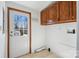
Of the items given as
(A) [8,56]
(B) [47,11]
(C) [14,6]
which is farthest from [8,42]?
(B) [47,11]

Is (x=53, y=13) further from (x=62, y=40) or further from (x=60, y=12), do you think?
(x=62, y=40)

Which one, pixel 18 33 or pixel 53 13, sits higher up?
pixel 53 13

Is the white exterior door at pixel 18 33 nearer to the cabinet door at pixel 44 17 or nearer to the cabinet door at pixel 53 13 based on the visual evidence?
the cabinet door at pixel 44 17

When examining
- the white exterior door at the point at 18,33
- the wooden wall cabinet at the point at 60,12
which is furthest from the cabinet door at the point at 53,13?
the white exterior door at the point at 18,33

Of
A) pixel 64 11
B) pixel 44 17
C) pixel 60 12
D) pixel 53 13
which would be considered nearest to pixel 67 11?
pixel 64 11

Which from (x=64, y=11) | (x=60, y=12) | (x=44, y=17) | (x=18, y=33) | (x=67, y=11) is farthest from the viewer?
(x=44, y=17)

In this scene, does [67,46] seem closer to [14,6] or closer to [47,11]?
[47,11]

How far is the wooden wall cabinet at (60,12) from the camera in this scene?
241 centimetres

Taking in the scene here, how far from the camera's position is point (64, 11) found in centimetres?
269

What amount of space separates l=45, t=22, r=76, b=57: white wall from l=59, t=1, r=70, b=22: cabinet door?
0.15 metres

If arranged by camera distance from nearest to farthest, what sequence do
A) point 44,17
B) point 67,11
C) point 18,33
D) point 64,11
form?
1. point 67,11
2. point 64,11
3. point 18,33
4. point 44,17

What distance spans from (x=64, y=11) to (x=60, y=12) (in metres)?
0.20

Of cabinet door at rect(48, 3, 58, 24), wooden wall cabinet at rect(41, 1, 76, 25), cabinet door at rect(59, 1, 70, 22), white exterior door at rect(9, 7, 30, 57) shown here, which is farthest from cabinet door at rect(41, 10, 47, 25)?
cabinet door at rect(59, 1, 70, 22)

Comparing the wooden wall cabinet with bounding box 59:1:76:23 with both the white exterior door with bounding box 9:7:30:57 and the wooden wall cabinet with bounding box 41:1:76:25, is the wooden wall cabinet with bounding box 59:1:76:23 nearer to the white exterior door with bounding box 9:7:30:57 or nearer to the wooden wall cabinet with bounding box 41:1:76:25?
the wooden wall cabinet with bounding box 41:1:76:25
